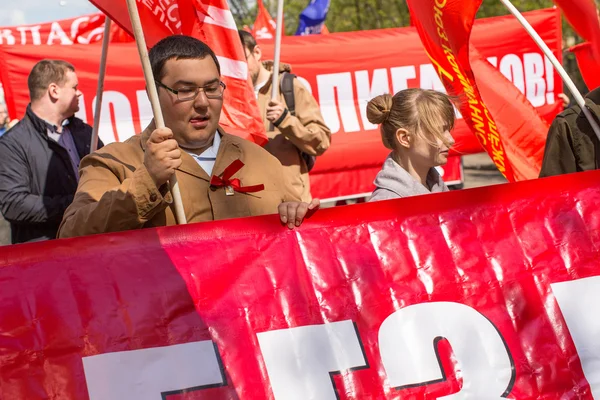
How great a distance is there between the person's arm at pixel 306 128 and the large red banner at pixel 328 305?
243 centimetres

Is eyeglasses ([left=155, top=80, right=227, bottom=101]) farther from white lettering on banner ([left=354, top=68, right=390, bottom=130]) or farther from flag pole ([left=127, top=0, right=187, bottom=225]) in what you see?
white lettering on banner ([left=354, top=68, right=390, bottom=130])

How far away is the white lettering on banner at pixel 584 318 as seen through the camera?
10.0 ft

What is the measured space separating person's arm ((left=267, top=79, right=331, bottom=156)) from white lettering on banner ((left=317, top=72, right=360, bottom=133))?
3.28 meters

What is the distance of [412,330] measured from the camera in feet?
9.77

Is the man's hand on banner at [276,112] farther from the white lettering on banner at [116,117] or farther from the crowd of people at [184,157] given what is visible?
the white lettering on banner at [116,117]

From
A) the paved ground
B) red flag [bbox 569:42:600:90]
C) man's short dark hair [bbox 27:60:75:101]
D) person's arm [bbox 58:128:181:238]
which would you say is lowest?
person's arm [bbox 58:128:181:238]

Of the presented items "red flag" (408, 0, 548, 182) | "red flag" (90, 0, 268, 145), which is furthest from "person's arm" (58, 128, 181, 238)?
"red flag" (408, 0, 548, 182)

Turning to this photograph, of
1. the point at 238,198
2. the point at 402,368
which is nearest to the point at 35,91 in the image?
the point at 238,198

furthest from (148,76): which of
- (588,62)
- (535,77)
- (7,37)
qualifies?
(535,77)

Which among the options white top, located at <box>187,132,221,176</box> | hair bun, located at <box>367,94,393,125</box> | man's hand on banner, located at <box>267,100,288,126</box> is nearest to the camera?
white top, located at <box>187,132,221,176</box>

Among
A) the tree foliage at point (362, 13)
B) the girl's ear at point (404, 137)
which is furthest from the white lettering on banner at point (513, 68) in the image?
the tree foliage at point (362, 13)

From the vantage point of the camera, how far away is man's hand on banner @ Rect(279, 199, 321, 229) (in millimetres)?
3012

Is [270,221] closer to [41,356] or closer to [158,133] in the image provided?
[158,133]

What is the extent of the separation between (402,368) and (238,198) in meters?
0.80
